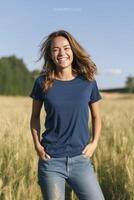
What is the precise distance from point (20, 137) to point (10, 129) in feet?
0.61

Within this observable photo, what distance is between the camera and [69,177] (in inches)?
103

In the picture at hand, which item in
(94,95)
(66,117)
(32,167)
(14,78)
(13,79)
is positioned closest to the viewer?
(66,117)

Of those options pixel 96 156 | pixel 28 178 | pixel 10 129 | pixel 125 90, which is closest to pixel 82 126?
pixel 28 178

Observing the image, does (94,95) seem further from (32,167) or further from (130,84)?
(130,84)

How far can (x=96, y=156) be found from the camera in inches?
161

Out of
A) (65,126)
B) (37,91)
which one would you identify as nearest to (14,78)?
(37,91)

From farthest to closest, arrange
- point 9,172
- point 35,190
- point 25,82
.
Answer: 1. point 25,82
2. point 9,172
3. point 35,190

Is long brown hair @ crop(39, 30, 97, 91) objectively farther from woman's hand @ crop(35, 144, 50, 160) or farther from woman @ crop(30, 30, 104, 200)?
woman's hand @ crop(35, 144, 50, 160)

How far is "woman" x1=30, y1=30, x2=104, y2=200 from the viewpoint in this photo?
258 centimetres

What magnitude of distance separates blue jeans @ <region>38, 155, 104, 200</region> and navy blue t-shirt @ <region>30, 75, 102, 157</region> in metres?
0.04

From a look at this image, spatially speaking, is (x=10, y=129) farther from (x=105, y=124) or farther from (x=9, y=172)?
(x=105, y=124)

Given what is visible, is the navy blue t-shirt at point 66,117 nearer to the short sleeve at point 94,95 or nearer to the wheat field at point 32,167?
the short sleeve at point 94,95

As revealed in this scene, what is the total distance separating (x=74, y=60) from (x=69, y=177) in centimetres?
63

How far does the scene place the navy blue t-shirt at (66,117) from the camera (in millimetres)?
2594
